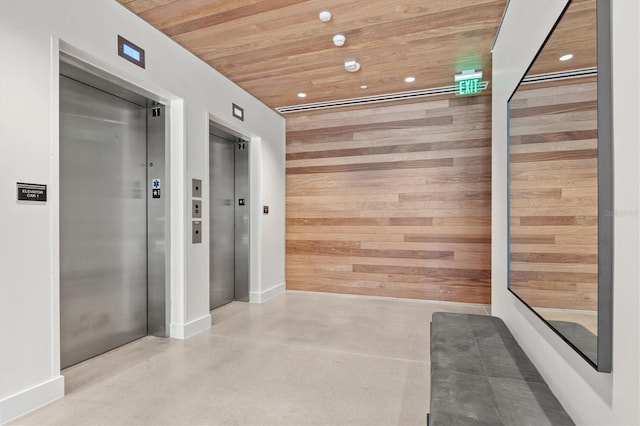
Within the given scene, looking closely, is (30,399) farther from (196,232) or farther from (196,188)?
(196,188)

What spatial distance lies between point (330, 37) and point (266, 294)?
3.75 meters

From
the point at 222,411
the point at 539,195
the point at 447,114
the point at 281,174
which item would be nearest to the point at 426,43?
the point at 447,114

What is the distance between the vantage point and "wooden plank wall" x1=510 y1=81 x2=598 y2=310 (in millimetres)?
1237

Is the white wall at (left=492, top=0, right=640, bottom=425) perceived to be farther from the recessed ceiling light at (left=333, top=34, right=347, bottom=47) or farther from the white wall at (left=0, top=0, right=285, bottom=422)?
the white wall at (left=0, top=0, right=285, bottom=422)

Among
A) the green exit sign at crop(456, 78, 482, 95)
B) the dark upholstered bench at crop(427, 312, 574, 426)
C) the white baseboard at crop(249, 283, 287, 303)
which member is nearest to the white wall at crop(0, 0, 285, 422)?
the dark upholstered bench at crop(427, 312, 574, 426)

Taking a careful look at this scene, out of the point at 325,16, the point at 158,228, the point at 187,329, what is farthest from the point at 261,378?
the point at 325,16

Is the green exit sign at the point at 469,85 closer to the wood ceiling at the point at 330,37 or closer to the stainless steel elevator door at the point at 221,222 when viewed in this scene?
the wood ceiling at the point at 330,37

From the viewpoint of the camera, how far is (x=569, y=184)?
1.39 metres

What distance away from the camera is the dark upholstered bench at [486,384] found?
133 centimetres

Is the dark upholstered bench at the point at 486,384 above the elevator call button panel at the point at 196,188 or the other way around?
the other way around

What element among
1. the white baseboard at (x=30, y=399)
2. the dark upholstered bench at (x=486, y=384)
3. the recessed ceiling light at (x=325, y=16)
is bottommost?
the white baseboard at (x=30, y=399)

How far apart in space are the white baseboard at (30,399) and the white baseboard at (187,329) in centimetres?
119

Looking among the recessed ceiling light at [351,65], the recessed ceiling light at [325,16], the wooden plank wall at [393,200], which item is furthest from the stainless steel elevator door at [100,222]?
the wooden plank wall at [393,200]

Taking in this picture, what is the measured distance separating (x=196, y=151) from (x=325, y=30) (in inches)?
73.6
